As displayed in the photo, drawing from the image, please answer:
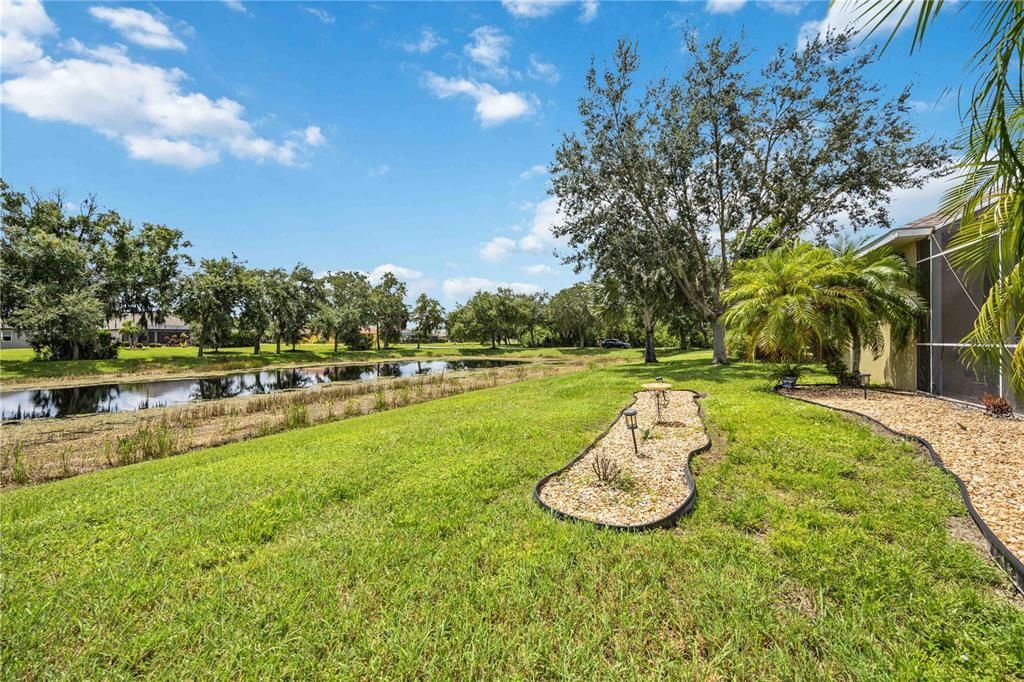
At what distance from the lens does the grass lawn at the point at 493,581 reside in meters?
2.44

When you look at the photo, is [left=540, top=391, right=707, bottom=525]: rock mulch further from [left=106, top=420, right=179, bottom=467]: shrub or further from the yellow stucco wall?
[left=106, top=420, right=179, bottom=467]: shrub

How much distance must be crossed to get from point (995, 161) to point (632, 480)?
415cm

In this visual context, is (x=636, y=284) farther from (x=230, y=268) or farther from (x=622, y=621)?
(x=230, y=268)

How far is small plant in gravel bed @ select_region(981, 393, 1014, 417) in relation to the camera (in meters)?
7.45

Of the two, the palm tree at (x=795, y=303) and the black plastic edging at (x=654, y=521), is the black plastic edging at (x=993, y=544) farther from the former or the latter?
the palm tree at (x=795, y=303)

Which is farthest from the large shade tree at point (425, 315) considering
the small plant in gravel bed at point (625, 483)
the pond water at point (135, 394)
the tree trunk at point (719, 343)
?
the small plant in gravel bed at point (625, 483)

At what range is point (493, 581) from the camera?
312cm

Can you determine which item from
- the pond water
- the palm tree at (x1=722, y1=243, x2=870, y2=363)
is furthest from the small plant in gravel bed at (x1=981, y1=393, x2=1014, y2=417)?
the pond water

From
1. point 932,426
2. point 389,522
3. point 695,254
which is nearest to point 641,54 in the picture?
point 695,254

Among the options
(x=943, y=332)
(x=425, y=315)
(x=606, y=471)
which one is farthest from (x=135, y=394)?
(x=425, y=315)

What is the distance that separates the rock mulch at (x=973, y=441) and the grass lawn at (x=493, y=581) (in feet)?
1.20

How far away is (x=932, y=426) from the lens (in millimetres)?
6949

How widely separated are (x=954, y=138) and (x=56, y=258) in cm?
3949

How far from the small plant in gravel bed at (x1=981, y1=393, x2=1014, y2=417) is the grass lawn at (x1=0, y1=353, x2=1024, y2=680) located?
13.5 feet
